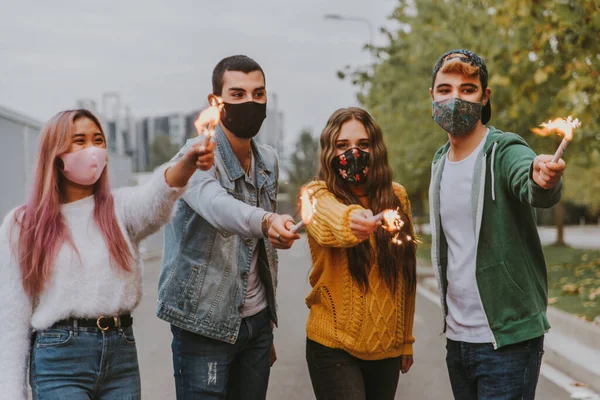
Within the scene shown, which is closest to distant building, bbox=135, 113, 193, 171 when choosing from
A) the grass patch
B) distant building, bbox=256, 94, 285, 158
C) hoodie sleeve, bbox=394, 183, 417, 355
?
the grass patch

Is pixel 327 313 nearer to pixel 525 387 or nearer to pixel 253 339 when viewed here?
pixel 253 339

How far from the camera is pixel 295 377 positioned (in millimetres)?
7203

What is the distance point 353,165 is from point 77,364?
1.52 m

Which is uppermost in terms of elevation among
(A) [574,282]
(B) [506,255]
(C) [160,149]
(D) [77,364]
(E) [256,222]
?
(E) [256,222]

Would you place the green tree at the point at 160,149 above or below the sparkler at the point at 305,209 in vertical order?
below

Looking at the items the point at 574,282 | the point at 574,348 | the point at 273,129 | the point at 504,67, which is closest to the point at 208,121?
the point at 273,129

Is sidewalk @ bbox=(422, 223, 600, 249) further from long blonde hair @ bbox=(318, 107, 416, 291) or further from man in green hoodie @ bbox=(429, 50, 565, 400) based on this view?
man in green hoodie @ bbox=(429, 50, 565, 400)

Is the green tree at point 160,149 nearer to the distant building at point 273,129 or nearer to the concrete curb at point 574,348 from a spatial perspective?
the concrete curb at point 574,348

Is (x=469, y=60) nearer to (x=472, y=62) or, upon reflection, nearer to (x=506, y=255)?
(x=472, y=62)

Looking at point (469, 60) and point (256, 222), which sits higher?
point (469, 60)

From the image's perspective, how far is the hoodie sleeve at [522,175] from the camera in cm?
261

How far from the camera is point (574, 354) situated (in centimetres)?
741

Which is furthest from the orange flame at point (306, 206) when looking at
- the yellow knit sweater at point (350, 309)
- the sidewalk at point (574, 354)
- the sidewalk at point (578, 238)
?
the sidewalk at point (578, 238)

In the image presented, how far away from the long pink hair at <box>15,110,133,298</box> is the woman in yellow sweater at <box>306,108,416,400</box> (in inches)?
36.5
